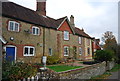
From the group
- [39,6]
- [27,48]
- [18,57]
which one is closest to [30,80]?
[18,57]

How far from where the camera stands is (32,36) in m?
15.2

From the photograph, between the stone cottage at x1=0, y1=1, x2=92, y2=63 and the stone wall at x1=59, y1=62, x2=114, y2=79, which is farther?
the stone cottage at x1=0, y1=1, x2=92, y2=63

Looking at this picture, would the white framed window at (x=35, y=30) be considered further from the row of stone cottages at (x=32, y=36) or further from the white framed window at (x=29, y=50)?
the white framed window at (x=29, y=50)

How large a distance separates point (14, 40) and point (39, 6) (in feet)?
29.9

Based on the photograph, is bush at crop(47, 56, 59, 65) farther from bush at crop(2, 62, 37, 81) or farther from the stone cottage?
bush at crop(2, 62, 37, 81)

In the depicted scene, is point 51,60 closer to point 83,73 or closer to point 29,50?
point 29,50

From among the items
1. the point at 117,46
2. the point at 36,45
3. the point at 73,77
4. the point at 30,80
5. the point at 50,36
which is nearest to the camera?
the point at 30,80

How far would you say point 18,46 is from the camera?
527 inches

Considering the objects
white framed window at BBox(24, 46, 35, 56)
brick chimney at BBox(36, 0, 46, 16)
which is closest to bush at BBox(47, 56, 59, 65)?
white framed window at BBox(24, 46, 35, 56)

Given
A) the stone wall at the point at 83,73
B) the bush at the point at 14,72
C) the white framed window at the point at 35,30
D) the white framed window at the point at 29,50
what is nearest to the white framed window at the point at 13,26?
the white framed window at the point at 35,30

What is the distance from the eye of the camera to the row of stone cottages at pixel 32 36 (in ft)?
41.4

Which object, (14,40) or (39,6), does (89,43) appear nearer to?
(39,6)

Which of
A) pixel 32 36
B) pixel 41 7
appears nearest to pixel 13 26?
pixel 32 36

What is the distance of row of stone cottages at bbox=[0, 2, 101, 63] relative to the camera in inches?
497
